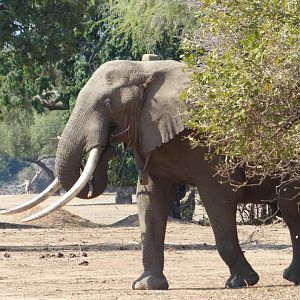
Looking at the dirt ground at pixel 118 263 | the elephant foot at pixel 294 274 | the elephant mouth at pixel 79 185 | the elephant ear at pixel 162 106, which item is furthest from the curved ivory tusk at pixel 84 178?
the elephant foot at pixel 294 274

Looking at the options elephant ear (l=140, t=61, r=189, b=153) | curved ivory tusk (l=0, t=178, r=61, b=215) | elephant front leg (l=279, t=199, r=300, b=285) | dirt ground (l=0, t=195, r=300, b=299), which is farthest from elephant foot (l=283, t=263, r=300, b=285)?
curved ivory tusk (l=0, t=178, r=61, b=215)

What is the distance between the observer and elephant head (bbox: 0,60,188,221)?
46.3ft

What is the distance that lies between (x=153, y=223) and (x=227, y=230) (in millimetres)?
885

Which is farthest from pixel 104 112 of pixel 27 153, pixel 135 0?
pixel 27 153

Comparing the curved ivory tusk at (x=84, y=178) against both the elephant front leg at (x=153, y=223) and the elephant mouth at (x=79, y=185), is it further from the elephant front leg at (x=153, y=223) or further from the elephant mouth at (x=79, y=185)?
the elephant front leg at (x=153, y=223)

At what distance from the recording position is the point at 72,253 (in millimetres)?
20781

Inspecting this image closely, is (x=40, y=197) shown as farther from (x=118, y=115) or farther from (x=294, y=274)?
(x=294, y=274)

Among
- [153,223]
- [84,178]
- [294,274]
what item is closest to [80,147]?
[84,178]

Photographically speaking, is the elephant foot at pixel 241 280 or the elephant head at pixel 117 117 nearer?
the elephant head at pixel 117 117

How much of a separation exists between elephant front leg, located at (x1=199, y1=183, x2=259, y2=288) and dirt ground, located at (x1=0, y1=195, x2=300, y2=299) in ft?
0.74

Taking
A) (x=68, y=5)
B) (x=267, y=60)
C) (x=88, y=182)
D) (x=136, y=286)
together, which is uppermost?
(x=68, y=5)

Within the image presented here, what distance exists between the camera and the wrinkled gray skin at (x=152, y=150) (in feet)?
46.4

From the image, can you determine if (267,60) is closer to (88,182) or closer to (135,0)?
(88,182)

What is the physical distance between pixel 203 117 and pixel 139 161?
10.9ft
